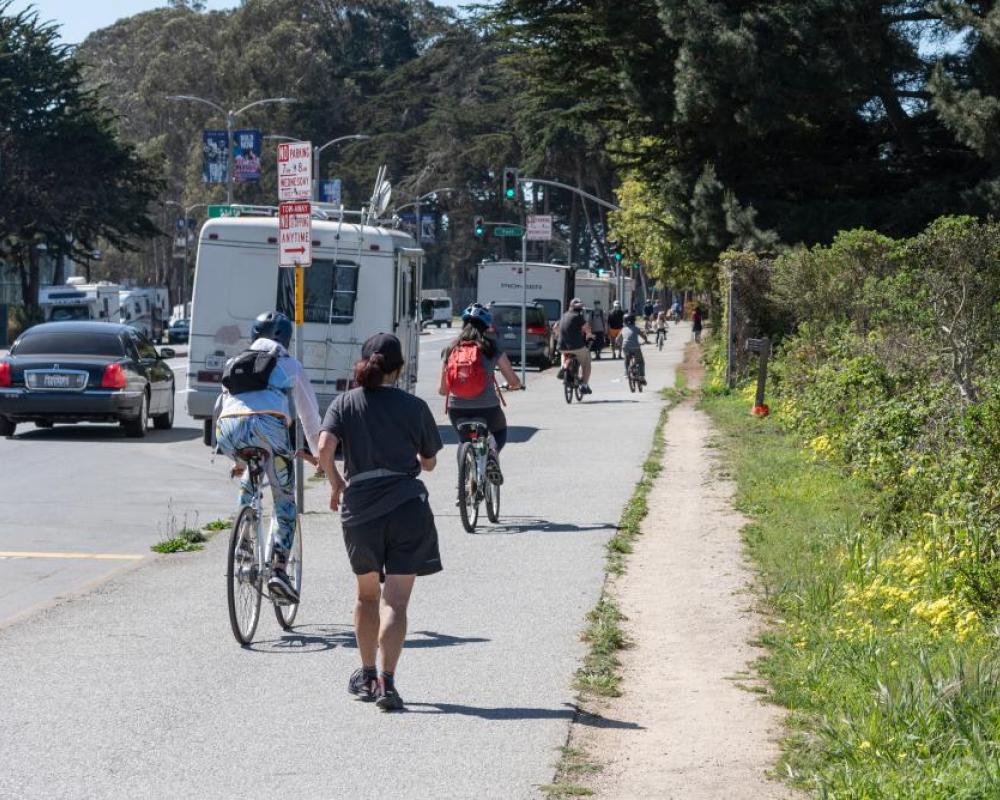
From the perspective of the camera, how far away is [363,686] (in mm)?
7473

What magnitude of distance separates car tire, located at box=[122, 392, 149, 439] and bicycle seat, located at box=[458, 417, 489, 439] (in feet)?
31.5

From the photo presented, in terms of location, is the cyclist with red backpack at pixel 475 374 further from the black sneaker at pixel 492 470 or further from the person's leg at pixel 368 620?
the person's leg at pixel 368 620

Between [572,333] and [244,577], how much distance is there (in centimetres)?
2141

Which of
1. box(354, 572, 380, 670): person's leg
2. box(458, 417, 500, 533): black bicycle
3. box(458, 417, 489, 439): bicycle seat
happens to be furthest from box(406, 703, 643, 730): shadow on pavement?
box(458, 417, 489, 439): bicycle seat

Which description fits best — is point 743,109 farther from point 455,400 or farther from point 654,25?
point 455,400

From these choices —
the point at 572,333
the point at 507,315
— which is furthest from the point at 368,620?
the point at 507,315

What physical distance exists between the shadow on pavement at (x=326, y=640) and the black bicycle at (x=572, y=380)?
67.1ft

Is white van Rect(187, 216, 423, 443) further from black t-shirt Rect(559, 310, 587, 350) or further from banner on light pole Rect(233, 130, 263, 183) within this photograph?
banner on light pole Rect(233, 130, 263, 183)

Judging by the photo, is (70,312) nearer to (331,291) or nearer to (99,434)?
(99,434)

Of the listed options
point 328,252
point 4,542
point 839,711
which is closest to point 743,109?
point 328,252

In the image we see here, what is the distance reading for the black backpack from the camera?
9125 millimetres

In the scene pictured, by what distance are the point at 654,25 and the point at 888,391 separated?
20346mm

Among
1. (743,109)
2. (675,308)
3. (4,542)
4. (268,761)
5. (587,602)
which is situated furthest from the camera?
(675,308)

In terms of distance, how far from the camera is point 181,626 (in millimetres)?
9375
